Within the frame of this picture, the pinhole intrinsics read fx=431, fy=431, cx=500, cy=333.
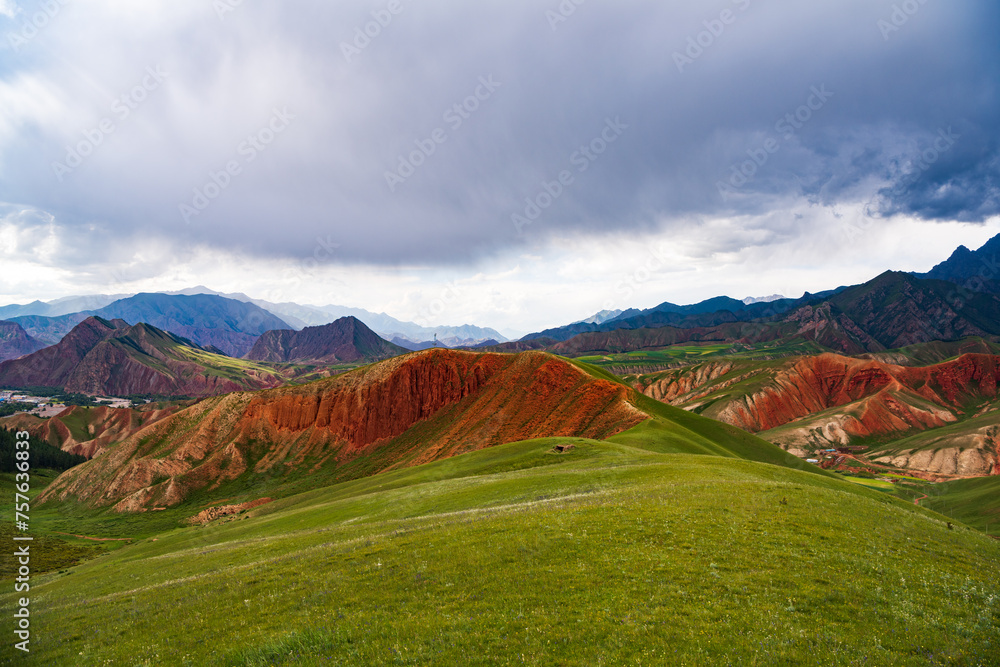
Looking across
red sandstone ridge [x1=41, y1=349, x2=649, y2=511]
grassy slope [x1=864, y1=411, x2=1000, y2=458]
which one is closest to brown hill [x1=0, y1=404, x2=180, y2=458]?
red sandstone ridge [x1=41, y1=349, x2=649, y2=511]

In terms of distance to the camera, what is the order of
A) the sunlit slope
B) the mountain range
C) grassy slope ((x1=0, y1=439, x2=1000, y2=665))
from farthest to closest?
the mountain range
the sunlit slope
grassy slope ((x1=0, y1=439, x2=1000, y2=665))

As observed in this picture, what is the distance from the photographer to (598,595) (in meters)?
11.6

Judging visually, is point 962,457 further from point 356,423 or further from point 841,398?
point 356,423

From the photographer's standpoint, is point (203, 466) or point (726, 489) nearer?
point (726, 489)

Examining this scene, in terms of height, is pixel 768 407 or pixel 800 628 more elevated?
pixel 800 628

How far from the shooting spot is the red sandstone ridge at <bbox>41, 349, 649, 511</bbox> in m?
82.3

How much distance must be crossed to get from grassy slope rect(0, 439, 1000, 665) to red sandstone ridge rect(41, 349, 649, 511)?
186 feet

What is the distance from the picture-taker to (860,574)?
12.5 metres

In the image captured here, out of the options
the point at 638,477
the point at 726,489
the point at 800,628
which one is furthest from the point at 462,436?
the point at 800,628

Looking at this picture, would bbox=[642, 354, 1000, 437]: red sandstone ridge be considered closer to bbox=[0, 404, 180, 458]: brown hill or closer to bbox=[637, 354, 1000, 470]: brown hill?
bbox=[637, 354, 1000, 470]: brown hill

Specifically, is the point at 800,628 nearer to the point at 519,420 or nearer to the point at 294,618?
the point at 294,618

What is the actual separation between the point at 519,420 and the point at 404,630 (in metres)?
71.9

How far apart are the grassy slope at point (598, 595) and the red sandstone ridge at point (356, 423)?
56.6m

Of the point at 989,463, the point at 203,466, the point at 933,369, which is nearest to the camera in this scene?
the point at 203,466
